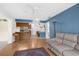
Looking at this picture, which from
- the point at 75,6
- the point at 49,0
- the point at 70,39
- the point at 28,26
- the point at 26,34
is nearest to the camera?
the point at 49,0

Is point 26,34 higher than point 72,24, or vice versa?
point 72,24

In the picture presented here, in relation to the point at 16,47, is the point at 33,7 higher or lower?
higher

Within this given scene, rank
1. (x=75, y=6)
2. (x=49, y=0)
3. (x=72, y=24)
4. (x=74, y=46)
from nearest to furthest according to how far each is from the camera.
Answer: (x=49, y=0), (x=74, y=46), (x=75, y=6), (x=72, y=24)

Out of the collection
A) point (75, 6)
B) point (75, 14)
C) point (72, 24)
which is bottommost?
point (72, 24)

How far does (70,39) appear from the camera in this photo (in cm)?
353

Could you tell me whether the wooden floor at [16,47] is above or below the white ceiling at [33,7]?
below

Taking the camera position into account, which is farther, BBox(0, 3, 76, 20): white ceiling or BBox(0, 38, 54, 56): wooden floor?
BBox(0, 38, 54, 56): wooden floor

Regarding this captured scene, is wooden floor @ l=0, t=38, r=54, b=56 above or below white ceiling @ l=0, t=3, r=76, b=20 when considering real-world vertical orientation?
below

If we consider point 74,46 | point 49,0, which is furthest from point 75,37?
point 49,0

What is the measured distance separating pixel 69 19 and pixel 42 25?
5.81 m

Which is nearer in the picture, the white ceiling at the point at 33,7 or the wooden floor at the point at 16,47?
the white ceiling at the point at 33,7

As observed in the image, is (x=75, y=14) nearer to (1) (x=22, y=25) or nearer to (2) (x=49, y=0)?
(2) (x=49, y=0)

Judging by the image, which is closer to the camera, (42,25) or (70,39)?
(70,39)

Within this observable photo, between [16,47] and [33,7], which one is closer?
[33,7]
